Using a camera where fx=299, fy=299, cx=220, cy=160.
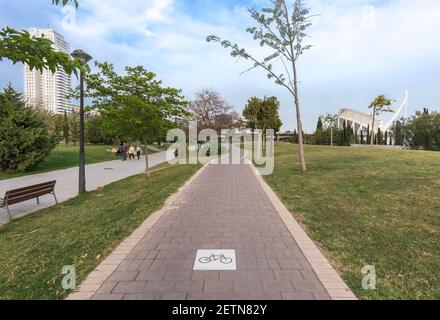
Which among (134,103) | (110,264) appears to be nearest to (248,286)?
(110,264)

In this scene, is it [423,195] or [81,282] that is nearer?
[81,282]

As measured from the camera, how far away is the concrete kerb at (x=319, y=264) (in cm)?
302

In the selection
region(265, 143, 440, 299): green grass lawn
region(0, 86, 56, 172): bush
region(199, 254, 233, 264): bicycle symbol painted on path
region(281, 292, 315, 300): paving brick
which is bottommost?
region(199, 254, 233, 264): bicycle symbol painted on path

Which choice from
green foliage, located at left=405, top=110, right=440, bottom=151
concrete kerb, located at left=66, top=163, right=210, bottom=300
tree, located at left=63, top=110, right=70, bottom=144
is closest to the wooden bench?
concrete kerb, located at left=66, top=163, right=210, bottom=300

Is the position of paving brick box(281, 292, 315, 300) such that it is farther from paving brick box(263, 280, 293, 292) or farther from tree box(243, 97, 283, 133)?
tree box(243, 97, 283, 133)

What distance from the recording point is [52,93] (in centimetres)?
7019

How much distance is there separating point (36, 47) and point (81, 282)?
2.49m

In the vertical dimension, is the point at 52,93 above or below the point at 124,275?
above

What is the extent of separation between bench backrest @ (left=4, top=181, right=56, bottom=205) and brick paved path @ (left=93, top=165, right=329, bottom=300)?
161 inches

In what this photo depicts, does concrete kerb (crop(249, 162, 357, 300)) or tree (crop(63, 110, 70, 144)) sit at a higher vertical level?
tree (crop(63, 110, 70, 144))

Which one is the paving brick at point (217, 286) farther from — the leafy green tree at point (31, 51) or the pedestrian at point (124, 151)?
the pedestrian at point (124, 151)

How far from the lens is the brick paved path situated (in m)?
3.04

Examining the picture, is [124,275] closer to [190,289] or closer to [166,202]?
[190,289]
